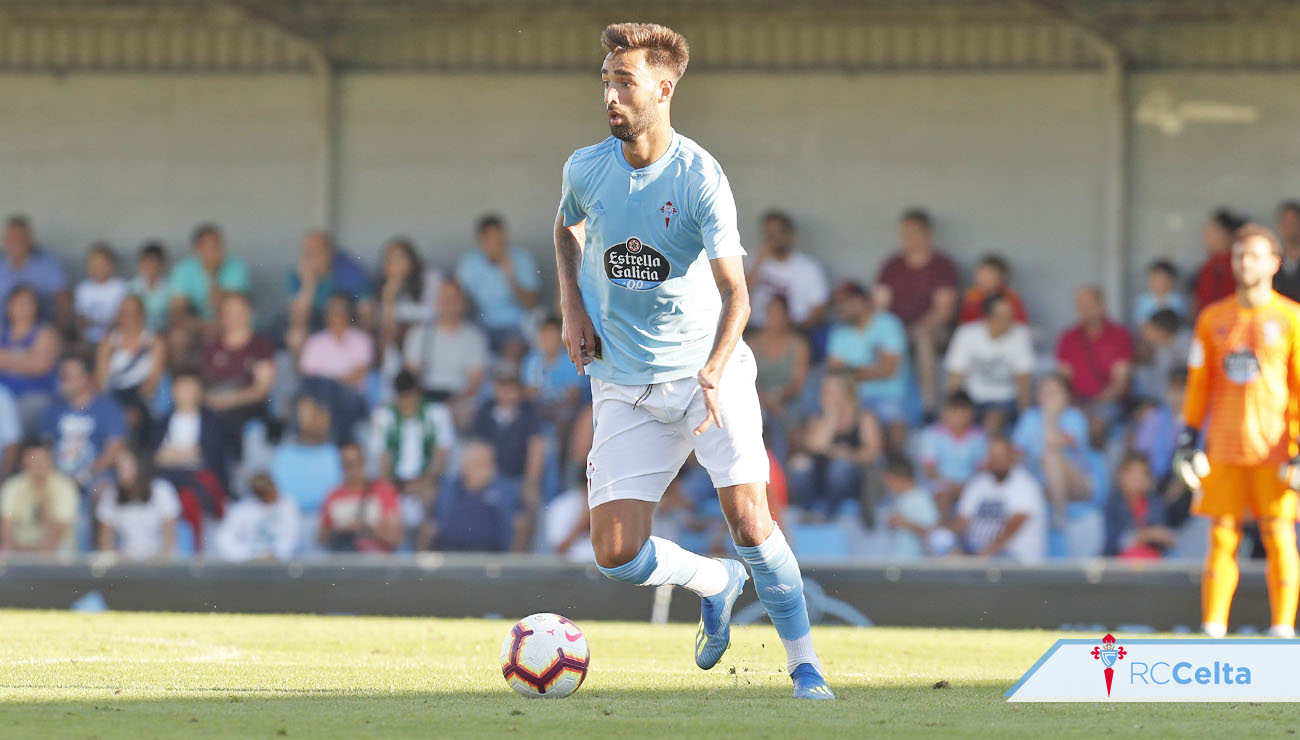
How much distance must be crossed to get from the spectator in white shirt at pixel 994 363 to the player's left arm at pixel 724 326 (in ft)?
26.7

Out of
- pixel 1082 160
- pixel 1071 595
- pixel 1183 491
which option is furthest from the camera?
pixel 1082 160

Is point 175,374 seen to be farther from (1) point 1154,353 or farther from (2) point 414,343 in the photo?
(1) point 1154,353

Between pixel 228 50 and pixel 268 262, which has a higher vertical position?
pixel 228 50

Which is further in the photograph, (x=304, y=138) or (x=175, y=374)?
(x=304, y=138)

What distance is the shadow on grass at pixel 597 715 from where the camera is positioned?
17.0 ft

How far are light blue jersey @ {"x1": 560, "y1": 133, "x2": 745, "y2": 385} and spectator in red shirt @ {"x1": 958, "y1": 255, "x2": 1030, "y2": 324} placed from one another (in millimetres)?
8128

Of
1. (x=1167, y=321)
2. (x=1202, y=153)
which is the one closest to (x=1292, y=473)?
(x=1167, y=321)

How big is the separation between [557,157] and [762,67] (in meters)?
1.94

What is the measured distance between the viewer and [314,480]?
13672 mm

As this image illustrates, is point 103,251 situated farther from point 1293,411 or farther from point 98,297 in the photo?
point 1293,411

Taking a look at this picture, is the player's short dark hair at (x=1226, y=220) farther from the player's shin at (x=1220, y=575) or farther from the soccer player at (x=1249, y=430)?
the player's shin at (x=1220, y=575)

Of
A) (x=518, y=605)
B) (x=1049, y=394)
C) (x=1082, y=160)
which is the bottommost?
(x=518, y=605)

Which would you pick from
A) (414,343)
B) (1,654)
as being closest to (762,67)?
(414,343)

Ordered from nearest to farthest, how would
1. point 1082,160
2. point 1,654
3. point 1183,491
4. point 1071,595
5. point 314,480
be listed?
point 1,654 → point 1071,595 → point 1183,491 → point 314,480 → point 1082,160
